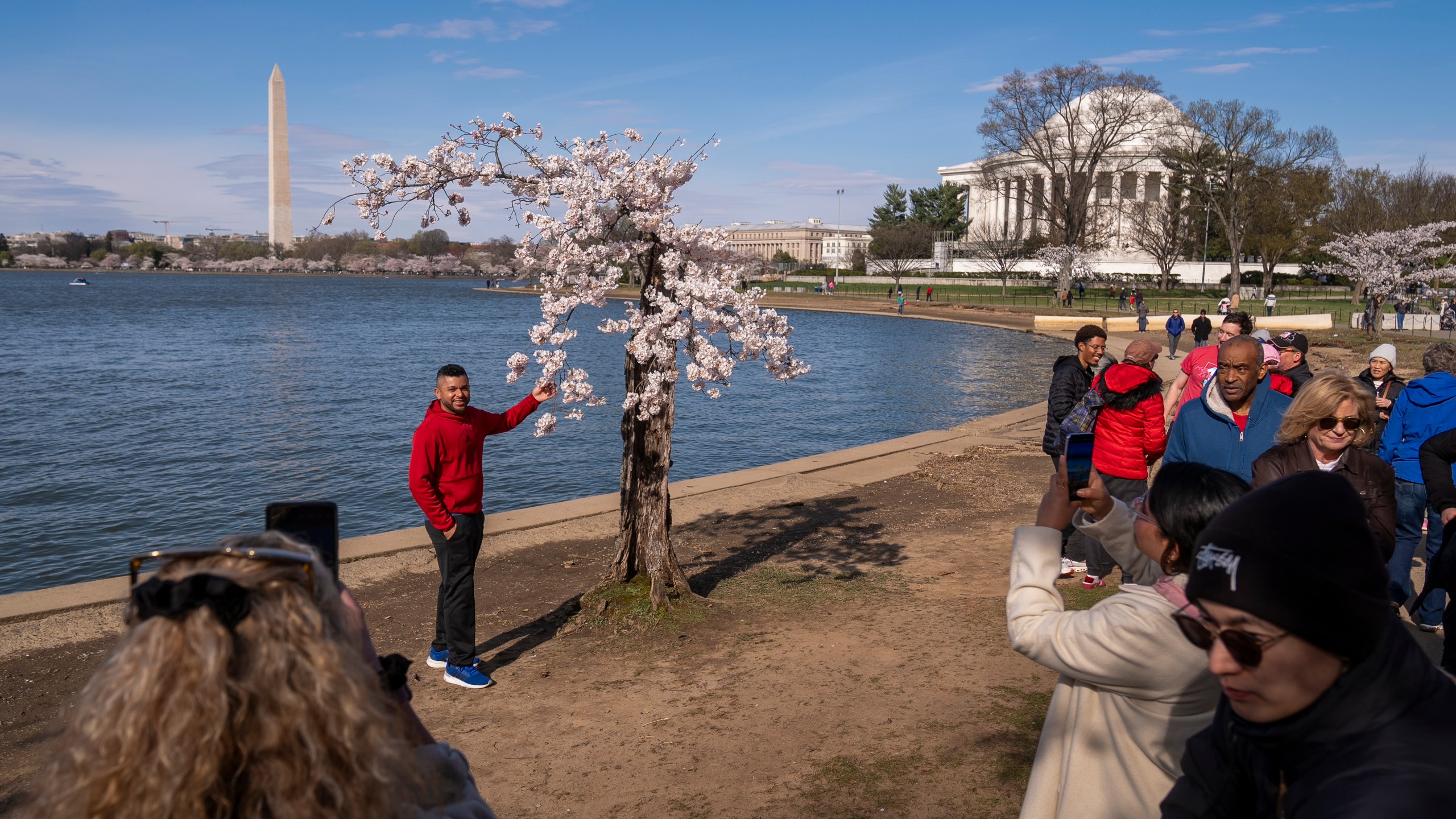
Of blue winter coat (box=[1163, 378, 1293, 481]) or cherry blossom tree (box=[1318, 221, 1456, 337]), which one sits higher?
cherry blossom tree (box=[1318, 221, 1456, 337])

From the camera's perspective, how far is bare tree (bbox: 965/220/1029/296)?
80250mm

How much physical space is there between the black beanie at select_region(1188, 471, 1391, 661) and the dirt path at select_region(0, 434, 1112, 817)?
3299 mm

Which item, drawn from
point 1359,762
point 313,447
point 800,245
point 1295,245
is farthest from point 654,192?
point 800,245

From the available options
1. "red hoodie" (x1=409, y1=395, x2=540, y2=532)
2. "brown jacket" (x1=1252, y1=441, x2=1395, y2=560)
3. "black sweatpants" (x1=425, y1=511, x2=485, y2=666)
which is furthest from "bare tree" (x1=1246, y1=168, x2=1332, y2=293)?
"black sweatpants" (x1=425, y1=511, x2=485, y2=666)

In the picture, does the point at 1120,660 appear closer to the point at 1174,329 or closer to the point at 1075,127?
the point at 1174,329

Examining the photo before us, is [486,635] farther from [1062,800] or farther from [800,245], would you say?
[800,245]

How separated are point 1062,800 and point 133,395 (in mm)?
31164

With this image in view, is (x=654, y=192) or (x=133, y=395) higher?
(x=654, y=192)

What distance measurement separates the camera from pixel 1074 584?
8.07 metres

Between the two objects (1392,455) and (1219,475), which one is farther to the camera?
(1392,455)

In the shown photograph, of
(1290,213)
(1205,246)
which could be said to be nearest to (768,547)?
(1290,213)

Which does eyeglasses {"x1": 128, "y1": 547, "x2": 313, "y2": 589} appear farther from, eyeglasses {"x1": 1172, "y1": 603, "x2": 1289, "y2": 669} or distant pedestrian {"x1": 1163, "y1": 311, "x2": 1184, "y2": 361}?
distant pedestrian {"x1": 1163, "y1": 311, "x2": 1184, "y2": 361}

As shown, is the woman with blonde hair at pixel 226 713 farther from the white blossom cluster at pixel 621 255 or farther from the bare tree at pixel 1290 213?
the bare tree at pixel 1290 213

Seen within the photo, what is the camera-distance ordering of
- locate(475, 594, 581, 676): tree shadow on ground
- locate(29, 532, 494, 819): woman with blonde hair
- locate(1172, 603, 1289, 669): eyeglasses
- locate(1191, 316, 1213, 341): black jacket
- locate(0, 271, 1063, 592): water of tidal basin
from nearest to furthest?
locate(29, 532, 494, 819): woman with blonde hair, locate(1172, 603, 1289, 669): eyeglasses, locate(475, 594, 581, 676): tree shadow on ground, locate(0, 271, 1063, 592): water of tidal basin, locate(1191, 316, 1213, 341): black jacket
